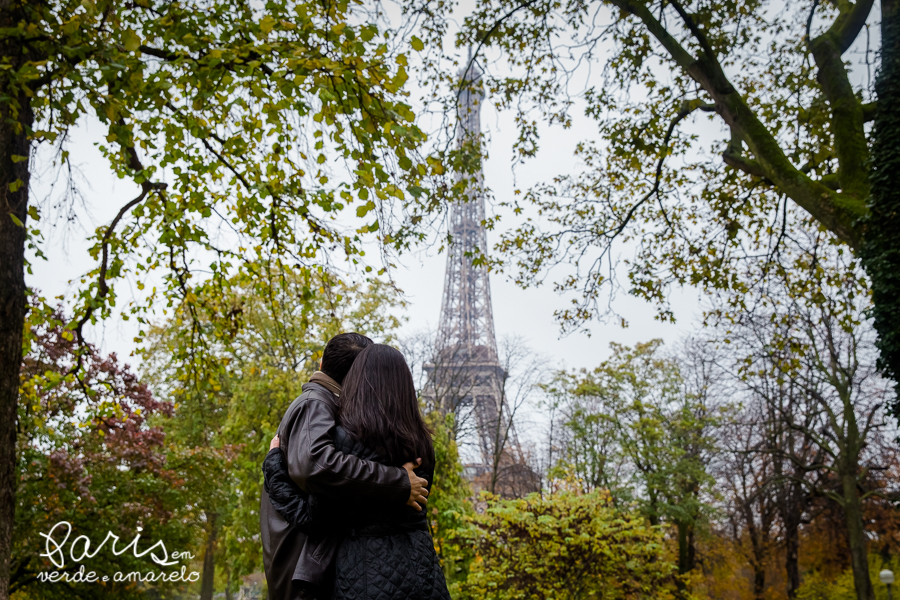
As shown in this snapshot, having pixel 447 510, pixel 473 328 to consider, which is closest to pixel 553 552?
pixel 447 510

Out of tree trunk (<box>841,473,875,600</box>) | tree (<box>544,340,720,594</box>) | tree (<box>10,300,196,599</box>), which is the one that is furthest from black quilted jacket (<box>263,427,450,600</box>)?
tree (<box>544,340,720,594</box>)

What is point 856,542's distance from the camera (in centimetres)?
1291

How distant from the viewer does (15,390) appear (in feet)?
11.4

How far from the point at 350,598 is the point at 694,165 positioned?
7.55m

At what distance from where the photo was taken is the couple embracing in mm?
1911

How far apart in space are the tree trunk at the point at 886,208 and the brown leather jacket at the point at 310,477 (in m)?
5.11

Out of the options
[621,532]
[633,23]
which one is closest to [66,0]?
[633,23]

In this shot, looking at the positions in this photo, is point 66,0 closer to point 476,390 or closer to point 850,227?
point 850,227

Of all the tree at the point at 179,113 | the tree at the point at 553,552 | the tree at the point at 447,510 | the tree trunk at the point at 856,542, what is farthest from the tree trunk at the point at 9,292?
the tree trunk at the point at 856,542

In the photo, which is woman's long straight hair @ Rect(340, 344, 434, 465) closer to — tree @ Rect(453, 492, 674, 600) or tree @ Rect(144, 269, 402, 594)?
tree @ Rect(144, 269, 402, 594)

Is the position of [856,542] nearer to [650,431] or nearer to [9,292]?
[650,431]

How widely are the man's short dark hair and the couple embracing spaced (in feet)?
0.50

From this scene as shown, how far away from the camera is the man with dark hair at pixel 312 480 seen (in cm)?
191

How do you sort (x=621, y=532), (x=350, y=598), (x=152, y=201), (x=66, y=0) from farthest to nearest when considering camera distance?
1. (x=621, y=532)
2. (x=152, y=201)
3. (x=66, y=0)
4. (x=350, y=598)
